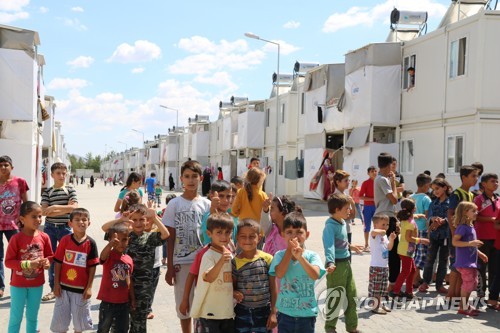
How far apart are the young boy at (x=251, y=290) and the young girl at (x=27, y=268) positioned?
6.80 feet

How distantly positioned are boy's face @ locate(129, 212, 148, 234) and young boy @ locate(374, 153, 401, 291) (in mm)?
4160

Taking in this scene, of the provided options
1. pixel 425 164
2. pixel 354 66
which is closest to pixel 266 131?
pixel 354 66

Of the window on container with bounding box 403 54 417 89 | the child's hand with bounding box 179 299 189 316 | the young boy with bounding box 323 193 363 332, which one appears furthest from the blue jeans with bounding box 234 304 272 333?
the window on container with bounding box 403 54 417 89

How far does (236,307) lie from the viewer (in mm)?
4613

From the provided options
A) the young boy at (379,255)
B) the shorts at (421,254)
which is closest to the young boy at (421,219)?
the shorts at (421,254)

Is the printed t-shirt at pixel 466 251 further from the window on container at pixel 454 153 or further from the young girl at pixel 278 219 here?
the window on container at pixel 454 153

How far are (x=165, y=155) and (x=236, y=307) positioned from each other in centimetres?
6690

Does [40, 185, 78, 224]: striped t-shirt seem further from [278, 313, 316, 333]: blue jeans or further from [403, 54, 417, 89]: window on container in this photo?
[403, 54, 417, 89]: window on container

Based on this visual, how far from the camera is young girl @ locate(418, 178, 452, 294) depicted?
868cm

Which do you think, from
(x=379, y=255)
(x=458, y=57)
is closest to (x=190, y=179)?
(x=379, y=255)

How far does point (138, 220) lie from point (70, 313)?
3.56 ft

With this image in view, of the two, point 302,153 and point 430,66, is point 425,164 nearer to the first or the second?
point 430,66

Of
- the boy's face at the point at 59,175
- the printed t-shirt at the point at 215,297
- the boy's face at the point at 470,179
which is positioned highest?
the boy's face at the point at 470,179

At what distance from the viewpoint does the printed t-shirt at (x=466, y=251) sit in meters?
7.39
